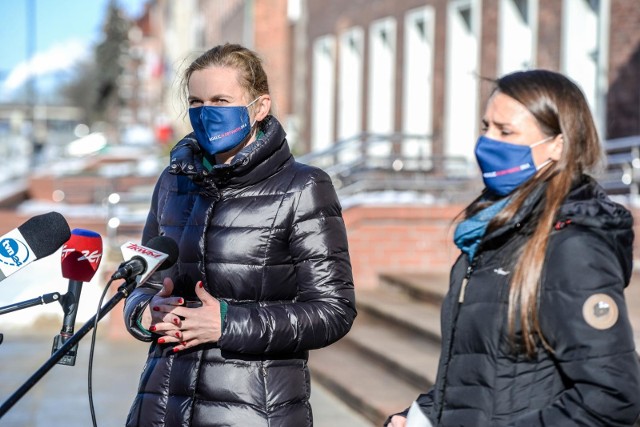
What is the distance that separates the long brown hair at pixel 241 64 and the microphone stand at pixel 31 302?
88 cm

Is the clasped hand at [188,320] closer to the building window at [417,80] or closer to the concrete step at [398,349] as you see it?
the concrete step at [398,349]

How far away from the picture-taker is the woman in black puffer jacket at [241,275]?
10.4 ft

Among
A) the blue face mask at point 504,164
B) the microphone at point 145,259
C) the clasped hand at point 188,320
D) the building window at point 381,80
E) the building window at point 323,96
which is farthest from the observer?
the building window at point 323,96

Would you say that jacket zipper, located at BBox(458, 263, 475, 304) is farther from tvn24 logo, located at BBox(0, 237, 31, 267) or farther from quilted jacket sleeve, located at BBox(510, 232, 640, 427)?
tvn24 logo, located at BBox(0, 237, 31, 267)

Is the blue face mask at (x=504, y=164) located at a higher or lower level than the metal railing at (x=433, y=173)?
higher

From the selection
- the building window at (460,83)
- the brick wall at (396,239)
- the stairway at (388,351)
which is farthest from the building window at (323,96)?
the stairway at (388,351)

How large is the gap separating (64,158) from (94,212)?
61.4 feet

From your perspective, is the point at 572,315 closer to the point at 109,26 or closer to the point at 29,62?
the point at 29,62

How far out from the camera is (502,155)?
257 centimetres

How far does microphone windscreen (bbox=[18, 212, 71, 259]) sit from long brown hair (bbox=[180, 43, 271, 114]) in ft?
2.23

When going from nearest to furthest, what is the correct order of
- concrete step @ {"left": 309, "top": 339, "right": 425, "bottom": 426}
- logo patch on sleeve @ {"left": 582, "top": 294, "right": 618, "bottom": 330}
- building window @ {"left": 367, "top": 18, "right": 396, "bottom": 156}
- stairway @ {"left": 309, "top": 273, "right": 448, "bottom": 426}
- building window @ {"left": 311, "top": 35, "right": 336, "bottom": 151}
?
1. logo patch on sleeve @ {"left": 582, "top": 294, "right": 618, "bottom": 330}
2. concrete step @ {"left": 309, "top": 339, "right": 425, "bottom": 426}
3. stairway @ {"left": 309, "top": 273, "right": 448, "bottom": 426}
4. building window @ {"left": 367, "top": 18, "right": 396, "bottom": 156}
5. building window @ {"left": 311, "top": 35, "right": 336, "bottom": 151}

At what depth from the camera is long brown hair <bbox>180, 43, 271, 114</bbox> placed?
3.33m

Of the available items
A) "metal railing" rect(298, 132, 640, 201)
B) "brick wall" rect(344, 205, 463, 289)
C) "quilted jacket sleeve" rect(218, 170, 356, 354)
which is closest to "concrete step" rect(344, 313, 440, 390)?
"brick wall" rect(344, 205, 463, 289)

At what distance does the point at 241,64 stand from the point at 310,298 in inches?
30.1
